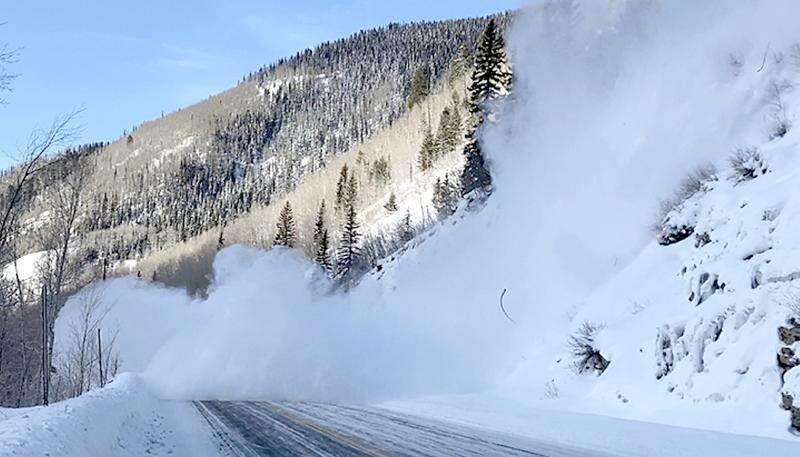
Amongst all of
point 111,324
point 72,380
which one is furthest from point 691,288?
point 111,324

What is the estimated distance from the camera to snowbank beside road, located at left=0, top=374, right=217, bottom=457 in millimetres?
6199

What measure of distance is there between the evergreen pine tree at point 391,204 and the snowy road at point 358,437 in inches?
2223

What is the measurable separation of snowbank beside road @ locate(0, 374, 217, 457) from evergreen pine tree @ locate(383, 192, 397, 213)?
56248 millimetres

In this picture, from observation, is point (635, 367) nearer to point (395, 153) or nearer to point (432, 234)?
point (432, 234)

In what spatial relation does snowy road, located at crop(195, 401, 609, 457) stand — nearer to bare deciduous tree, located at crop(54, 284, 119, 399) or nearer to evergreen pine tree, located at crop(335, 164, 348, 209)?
bare deciduous tree, located at crop(54, 284, 119, 399)

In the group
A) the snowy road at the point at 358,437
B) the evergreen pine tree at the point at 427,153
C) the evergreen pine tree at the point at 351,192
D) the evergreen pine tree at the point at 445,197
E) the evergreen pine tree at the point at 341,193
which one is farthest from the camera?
the evergreen pine tree at the point at 341,193

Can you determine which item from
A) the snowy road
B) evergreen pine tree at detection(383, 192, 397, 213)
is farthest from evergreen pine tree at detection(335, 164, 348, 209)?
the snowy road

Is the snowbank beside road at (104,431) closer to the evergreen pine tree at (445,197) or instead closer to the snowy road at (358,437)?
the snowy road at (358,437)

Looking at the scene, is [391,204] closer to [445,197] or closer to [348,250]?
[348,250]

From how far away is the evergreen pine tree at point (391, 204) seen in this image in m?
69.5

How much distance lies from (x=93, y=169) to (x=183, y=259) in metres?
113

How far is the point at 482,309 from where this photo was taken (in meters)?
21.9

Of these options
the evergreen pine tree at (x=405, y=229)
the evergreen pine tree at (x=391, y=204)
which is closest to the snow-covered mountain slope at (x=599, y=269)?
the evergreen pine tree at (x=405, y=229)

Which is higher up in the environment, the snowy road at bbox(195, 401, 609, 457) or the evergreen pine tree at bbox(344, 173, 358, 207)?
the evergreen pine tree at bbox(344, 173, 358, 207)
